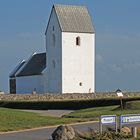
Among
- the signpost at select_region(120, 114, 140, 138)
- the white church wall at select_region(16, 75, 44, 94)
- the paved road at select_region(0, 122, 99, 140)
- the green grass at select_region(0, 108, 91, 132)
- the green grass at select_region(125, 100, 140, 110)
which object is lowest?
the white church wall at select_region(16, 75, 44, 94)

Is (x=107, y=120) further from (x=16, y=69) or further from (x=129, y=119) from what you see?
(x=16, y=69)

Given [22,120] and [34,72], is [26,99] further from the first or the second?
[22,120]

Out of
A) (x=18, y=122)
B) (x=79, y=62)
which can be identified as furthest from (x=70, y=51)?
(x=18, y=122)

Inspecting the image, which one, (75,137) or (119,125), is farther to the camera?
(119,125)

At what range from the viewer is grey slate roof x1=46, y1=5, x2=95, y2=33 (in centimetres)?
8981

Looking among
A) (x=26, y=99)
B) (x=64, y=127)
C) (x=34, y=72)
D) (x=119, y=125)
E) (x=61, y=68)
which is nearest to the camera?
(x=64, y=127)

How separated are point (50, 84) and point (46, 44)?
703cm

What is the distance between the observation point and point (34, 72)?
97188 mm

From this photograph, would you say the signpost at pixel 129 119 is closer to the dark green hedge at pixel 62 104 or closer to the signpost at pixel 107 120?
the signpost at pixel 107 120

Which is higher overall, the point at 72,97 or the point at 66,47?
the point at 66,47

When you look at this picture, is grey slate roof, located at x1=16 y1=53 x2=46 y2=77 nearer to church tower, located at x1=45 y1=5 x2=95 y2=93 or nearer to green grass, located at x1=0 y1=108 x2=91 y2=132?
church tower, located at x1=45 y1=5 x2=95 y2=93

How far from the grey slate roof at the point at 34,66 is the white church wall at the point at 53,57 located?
3.35m

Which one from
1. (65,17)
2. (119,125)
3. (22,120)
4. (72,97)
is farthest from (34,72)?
(119,125)

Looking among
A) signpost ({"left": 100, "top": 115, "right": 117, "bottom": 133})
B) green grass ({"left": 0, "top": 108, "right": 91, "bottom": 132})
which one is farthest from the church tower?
signpost ({"left": 100, "top": 115, "right": 117, "bottom": 133})
